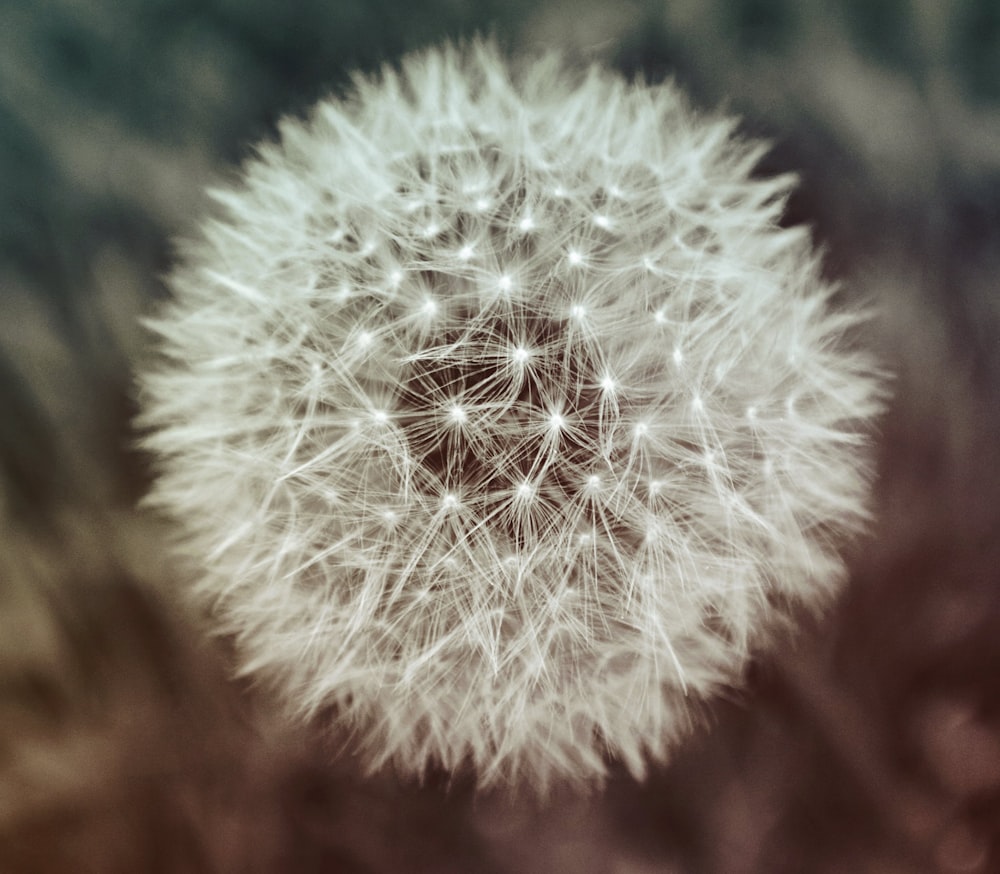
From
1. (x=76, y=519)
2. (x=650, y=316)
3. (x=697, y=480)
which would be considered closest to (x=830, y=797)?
(x=697, y=480)

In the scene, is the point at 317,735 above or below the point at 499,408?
below

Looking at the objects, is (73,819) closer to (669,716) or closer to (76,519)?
(76,519)

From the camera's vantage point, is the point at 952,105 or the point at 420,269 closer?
the point at 420,269

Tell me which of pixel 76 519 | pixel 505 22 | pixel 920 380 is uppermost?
pixel 505 22

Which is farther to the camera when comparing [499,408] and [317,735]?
[317,735]
